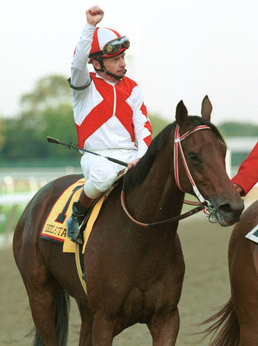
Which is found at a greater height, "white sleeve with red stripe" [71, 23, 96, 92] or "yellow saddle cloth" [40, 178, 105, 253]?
"white sleeve with red stripe" [71, 23, 96, 92]

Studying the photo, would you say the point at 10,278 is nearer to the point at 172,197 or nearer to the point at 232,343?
the point at 232,343

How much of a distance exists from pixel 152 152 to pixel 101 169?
441mm

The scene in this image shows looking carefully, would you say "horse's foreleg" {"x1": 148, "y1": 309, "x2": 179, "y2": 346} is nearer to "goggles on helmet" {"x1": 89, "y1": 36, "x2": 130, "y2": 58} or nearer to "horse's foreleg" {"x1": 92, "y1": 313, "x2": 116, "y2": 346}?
"horse's foreleg" {"x1": 92, "y1": 313, "x2": 116, "y2": 346}

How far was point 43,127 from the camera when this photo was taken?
7506 centimetres

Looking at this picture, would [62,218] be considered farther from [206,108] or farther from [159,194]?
[206,108]

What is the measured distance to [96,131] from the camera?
15.3ft

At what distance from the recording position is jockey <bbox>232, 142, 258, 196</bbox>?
445cm

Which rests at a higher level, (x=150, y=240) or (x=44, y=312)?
(x=150, y=240)

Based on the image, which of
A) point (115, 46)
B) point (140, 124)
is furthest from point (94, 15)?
point (140, 124)

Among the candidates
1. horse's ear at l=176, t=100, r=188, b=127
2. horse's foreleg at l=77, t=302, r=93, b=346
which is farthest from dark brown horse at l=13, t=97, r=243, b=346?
horse's foreleg at l=77, t=302, r=93, b=346

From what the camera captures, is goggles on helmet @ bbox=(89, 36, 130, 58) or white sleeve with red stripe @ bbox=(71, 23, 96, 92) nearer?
white sleeve with red stripe @ bbox=(71, 23, 96, 92)

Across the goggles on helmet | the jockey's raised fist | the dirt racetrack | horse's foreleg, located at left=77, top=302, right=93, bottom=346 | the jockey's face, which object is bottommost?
the dirt racetrack

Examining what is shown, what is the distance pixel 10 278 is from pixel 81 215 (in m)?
6.07

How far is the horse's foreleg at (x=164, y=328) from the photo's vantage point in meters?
4.29
